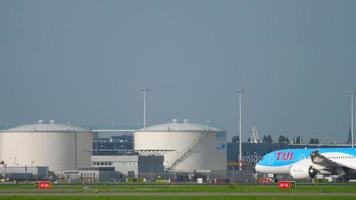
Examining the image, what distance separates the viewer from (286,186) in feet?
371

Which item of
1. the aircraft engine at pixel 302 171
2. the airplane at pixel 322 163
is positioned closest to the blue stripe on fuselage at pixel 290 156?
the airplane at pixel 322 163

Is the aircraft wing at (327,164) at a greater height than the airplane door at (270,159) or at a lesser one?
lesser

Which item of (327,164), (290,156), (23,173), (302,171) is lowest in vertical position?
(302,171)

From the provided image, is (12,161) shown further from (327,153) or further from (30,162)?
(327,153)

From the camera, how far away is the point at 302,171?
A: 14112 centimetres

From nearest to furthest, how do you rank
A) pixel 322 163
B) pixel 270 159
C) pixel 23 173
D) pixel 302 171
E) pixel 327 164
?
pixel 327 164 < pixel 322 163 < pixel 302 171 < pixel 270 159 < pixel 23 173

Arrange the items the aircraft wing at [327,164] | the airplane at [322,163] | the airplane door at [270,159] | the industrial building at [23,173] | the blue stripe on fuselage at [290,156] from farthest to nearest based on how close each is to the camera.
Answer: the industrial building at [23,173], the airplane door at [270,159], the blue stripe on fuselage at [290,156], the aircraft wing at [327,164], the airplane at [322,163]

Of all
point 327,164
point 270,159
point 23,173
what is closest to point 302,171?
point 327,164

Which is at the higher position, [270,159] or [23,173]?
[270,159]

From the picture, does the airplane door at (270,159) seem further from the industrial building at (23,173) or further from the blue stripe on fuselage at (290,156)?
the industrial building at (23,173)

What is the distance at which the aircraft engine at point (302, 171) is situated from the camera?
5477 inches

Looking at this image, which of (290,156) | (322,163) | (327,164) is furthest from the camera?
(290,156)

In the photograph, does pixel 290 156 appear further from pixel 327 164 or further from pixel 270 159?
pixel 327 164

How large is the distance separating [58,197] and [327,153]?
2247 inches
